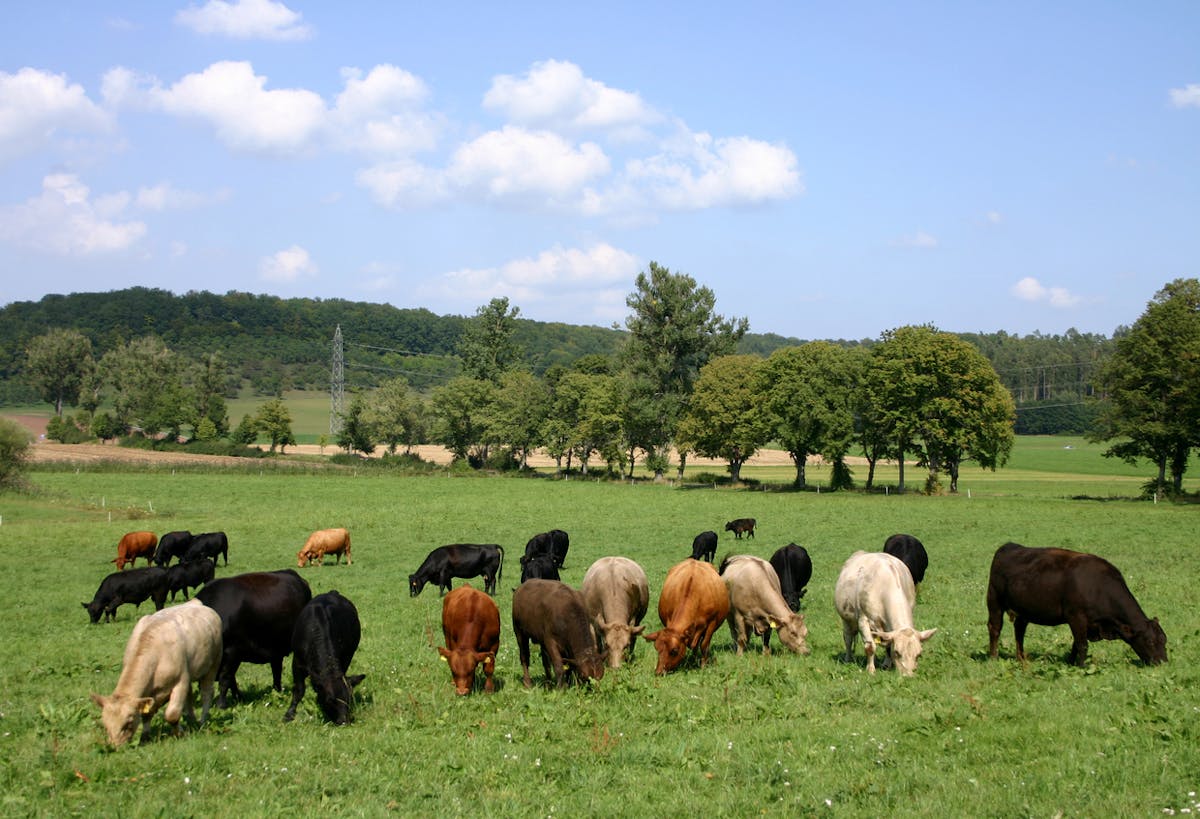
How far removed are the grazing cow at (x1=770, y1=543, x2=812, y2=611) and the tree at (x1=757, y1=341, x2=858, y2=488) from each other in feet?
149

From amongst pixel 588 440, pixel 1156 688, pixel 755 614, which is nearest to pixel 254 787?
pixel 755 614

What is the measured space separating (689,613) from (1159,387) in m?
52.0

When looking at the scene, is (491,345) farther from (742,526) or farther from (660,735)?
(660,735)

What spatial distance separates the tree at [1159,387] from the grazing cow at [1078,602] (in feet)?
154

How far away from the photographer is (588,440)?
268ft

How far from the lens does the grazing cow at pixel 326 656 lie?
11023mm

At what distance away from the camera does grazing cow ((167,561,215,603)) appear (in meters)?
22.6

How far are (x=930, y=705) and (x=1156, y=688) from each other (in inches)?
104

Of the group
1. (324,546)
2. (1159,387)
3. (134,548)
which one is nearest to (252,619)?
(324,546)

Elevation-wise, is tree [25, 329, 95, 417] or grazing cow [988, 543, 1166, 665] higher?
tree [25, 329, 95, 417]

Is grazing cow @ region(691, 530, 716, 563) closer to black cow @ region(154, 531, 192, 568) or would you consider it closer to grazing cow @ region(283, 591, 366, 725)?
black cow @ region(154, 531, 192, 568)

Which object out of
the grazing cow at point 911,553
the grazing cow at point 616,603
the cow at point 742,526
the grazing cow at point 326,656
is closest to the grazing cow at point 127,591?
the grazing cow at point 326,656

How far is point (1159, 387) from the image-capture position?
54.9m

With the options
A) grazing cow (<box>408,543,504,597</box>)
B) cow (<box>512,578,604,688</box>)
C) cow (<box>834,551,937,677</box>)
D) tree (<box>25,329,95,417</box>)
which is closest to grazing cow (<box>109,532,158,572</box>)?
grazing cow (<box>408,543,504,597</box>)
